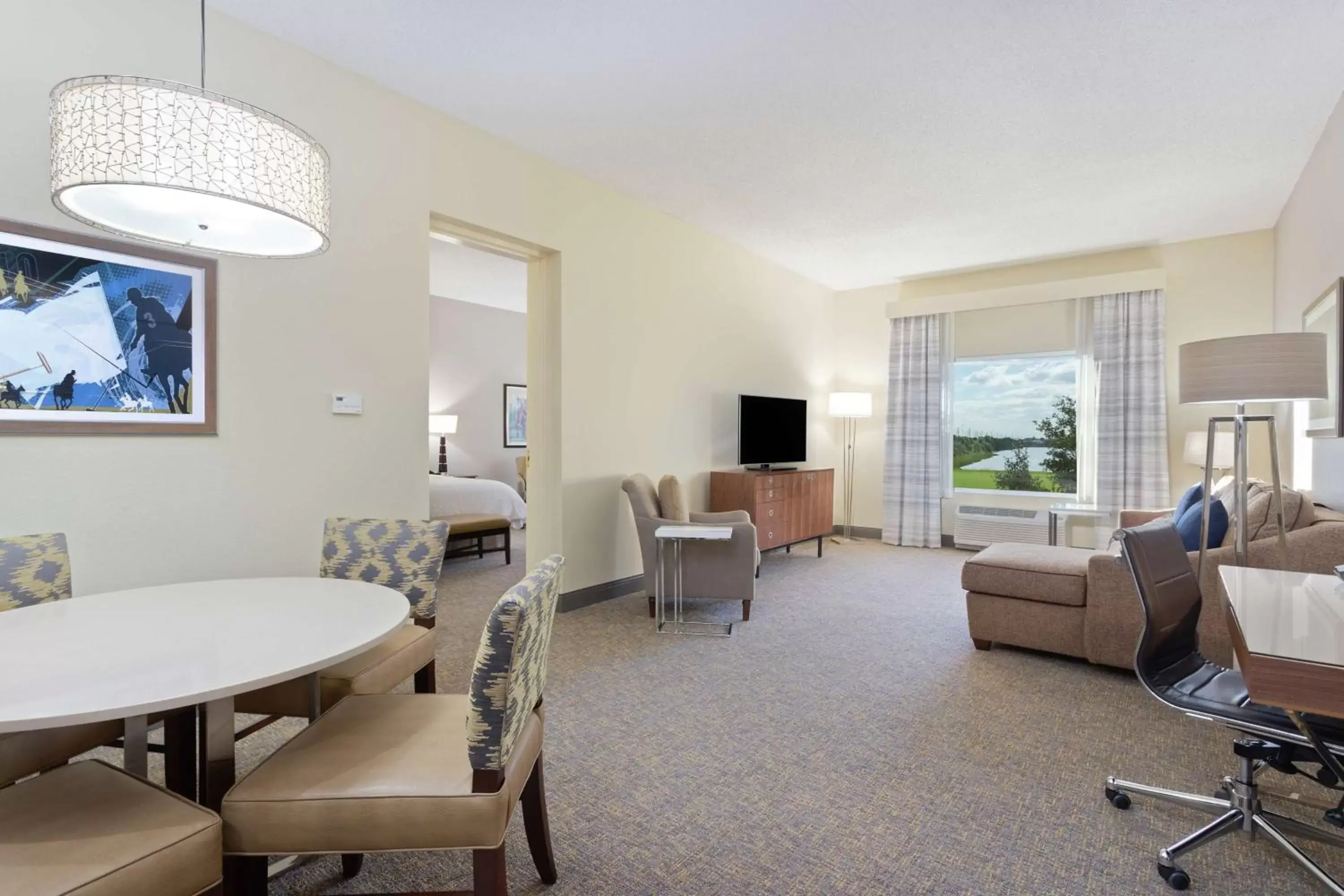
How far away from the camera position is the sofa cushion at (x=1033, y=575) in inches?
128

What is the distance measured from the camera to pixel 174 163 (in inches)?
53.9

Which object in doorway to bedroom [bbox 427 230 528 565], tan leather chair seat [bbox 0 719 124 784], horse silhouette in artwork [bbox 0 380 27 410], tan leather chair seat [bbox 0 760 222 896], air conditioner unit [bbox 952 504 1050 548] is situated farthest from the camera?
air conditioner unit [bbox 952 504 1050 548]

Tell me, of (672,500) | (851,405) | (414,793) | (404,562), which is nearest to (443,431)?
(672,500)

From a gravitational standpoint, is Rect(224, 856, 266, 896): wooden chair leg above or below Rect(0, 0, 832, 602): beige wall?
below

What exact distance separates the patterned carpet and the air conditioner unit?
2814mm

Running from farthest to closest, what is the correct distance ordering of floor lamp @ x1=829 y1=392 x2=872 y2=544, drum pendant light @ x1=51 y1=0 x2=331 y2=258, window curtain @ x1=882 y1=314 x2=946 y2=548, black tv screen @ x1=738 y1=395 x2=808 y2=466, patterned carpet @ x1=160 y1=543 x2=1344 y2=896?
floor lamp @ x1=829 y1=392 x2=872 y2=544
window curtain @ x1=882 y1=314 x2=946 y2=548
black tv screen @ x1=738 y1=395 x2=808 y2=466
patterned carpet @ x1=160 y1=543 x2=1344 y2=896
drum pendant light @ x1=51 y1=0 x2=331 y2=258

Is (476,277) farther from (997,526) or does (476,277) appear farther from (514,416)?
(997,526)

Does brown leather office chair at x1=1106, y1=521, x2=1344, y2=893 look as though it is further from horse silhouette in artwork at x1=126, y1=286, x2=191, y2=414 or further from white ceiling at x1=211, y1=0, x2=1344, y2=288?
horse silhouette in artwork at x1=126, y1=286, x2=191, y2=414

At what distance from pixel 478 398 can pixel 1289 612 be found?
7.54m

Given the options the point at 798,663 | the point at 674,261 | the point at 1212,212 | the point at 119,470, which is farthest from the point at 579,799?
the point at 1212,212

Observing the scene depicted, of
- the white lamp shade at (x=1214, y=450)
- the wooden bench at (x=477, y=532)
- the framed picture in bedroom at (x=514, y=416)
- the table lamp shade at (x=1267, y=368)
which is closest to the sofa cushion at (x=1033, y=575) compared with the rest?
the table lamp shade at (x=1267, y=368)

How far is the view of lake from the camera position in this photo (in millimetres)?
6293

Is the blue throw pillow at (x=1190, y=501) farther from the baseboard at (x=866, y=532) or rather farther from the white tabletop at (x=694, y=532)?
the baseboard at (x=866, y=532)

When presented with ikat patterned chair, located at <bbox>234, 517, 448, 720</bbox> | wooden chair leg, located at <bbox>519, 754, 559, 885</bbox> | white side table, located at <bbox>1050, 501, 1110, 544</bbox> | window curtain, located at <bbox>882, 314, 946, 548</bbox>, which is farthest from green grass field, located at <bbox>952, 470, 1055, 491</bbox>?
wooden chair leg, located at <bbox>519, 754, 559, 885</bbox>
